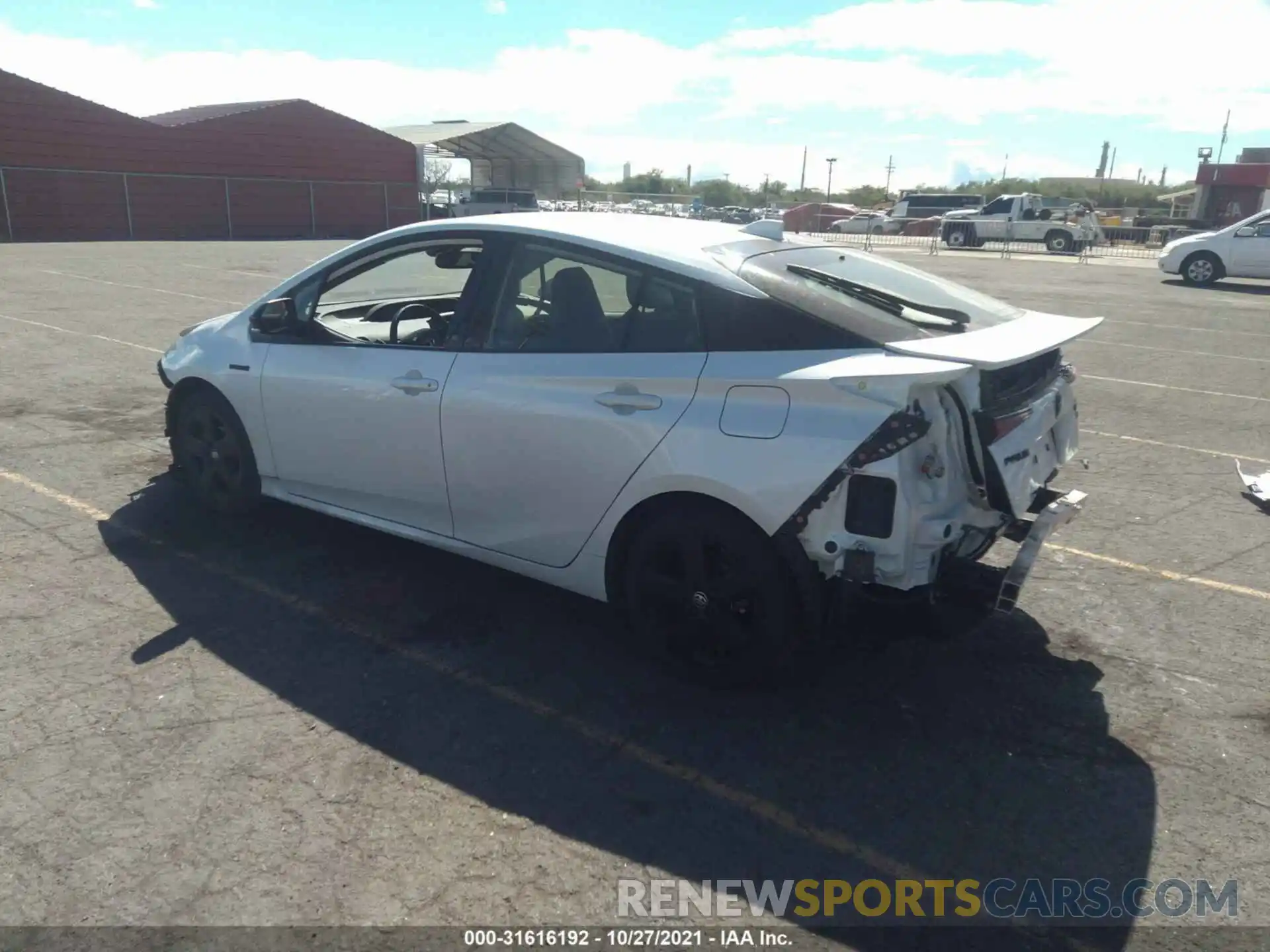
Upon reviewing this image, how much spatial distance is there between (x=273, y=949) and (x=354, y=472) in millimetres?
2452

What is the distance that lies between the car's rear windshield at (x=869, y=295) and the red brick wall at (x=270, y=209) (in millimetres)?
39694

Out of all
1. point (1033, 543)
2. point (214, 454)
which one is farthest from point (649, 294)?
point (214, 454)

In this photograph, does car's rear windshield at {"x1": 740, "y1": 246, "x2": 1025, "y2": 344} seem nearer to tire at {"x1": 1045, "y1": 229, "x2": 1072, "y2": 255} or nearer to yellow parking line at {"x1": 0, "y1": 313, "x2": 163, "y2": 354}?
yellow parking line at {"x1": 0, "y1": 313, "x2": 163, "y2": 354}

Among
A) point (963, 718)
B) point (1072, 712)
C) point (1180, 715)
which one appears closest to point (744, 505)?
point (963, 718)

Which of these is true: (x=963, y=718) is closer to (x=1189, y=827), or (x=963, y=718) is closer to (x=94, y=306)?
(x=1189, y=827)

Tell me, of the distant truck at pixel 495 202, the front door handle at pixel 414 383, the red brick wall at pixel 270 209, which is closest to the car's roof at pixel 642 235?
the front door handle at pixel 414 383

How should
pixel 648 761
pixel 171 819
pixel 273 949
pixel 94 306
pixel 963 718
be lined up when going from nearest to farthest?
pixel 273 949, pixel 171 819, pixel 648 761, pixel 963 718, pixel 94 306

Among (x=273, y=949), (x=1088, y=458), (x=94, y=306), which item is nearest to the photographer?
(x=273, y=949)

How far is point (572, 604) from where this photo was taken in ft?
14.7

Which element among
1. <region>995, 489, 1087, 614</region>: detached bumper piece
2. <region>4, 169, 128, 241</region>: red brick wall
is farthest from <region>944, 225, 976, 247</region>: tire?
<region>995, 489, 1087, 614</region>: detached bumper piece

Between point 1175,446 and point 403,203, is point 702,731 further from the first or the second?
point 403,203

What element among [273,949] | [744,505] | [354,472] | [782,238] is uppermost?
[782,238]

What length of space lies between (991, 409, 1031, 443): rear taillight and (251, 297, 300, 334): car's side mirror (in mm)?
3296

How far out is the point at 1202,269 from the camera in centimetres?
2152
